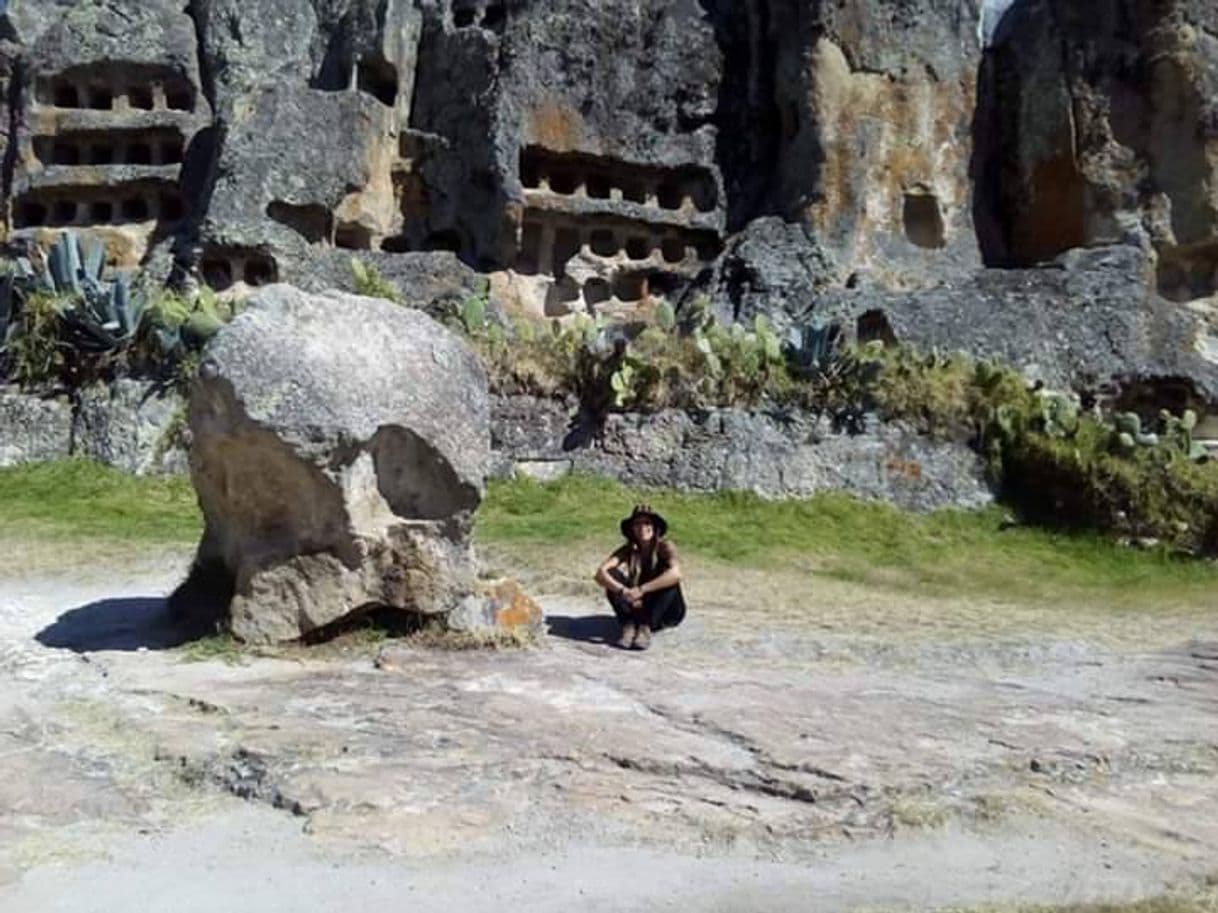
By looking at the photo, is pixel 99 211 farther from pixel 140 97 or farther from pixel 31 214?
pixel 140 97

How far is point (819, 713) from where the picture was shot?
6.37m

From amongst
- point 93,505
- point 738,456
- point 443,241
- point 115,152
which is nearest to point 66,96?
point 115,152


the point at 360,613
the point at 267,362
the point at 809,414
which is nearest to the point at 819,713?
the point at 360,613

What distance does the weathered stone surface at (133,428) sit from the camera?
13953 millimetres

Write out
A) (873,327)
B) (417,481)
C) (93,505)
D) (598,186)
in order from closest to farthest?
(417,481) → (93,505) → (873,327) → (598,186)

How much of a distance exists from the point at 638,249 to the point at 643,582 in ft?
66.5

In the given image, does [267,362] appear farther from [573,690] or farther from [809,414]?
[809,414]

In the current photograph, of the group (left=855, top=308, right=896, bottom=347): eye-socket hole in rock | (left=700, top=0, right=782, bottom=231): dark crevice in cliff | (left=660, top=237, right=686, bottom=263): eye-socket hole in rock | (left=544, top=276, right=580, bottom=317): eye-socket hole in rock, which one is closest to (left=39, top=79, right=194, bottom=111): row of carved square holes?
(left=544, top=276, right=580, bottom=317): eye-socket hole in rock

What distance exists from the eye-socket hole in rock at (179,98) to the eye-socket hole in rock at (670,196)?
9888 mm

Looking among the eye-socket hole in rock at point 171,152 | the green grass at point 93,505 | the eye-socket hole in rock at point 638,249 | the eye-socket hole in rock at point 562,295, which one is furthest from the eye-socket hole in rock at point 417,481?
the eye-socket hole in rock at point 171,152

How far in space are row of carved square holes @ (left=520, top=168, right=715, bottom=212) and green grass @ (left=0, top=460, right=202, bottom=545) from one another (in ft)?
49.9

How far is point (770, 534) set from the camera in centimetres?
1298

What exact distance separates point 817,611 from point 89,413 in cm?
828

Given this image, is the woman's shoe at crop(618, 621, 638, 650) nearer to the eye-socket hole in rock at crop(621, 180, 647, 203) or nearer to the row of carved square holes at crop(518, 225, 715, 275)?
the row of carved square holes at crop(518, 225, 715, 275)
